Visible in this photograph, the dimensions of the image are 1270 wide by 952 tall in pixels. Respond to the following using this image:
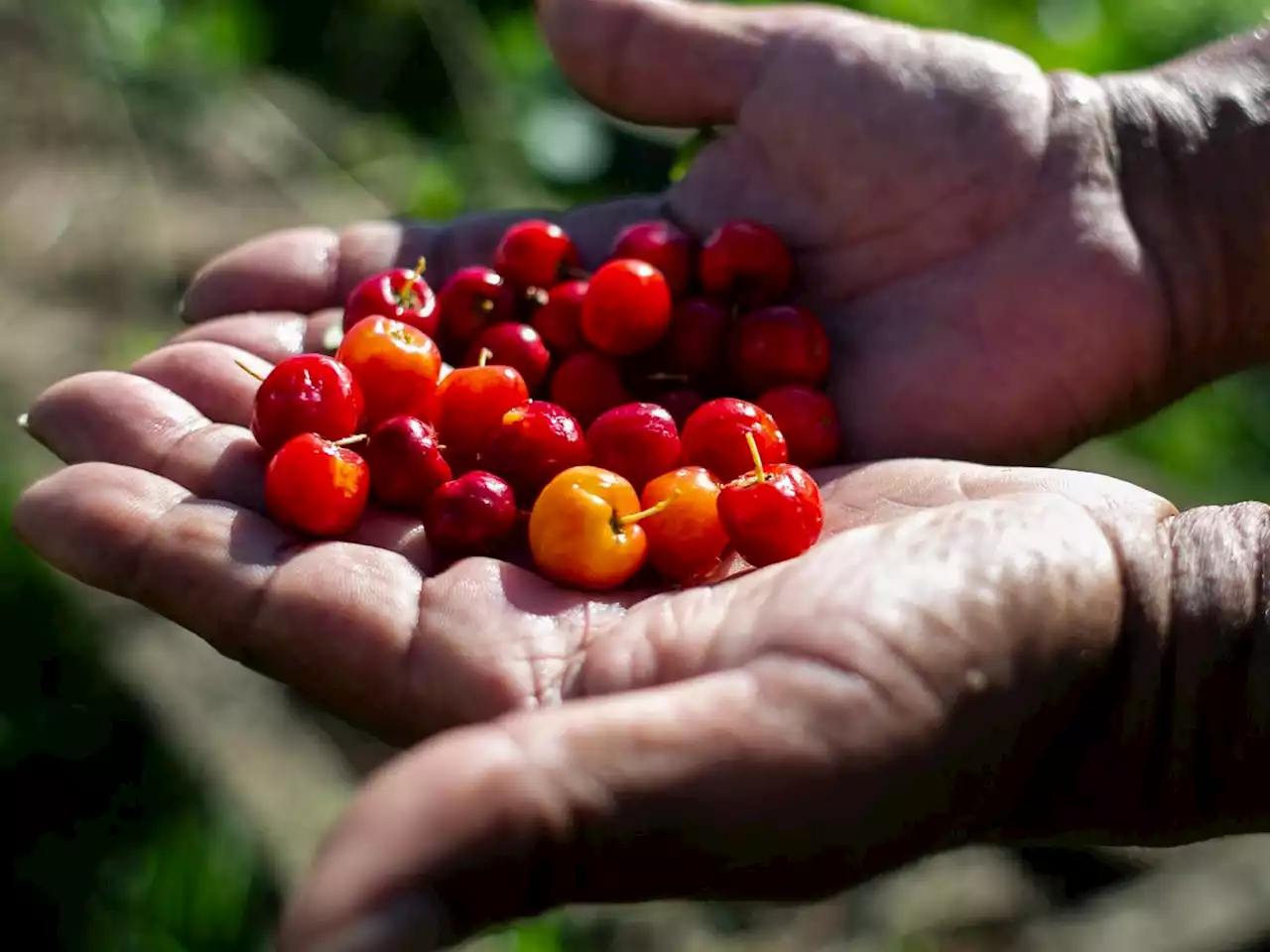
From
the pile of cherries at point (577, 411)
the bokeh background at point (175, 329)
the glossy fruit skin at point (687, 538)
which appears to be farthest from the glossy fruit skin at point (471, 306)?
the bokeh background at point (175, 329)

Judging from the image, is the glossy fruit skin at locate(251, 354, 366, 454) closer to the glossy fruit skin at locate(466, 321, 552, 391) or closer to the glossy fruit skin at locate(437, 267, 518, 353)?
the glossy fruit skin at locate(466, 321, 552, 391)

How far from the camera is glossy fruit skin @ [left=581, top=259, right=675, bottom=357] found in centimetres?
292

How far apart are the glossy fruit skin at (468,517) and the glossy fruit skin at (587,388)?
1.65ft

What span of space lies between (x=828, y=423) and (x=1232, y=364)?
1299 millimetres

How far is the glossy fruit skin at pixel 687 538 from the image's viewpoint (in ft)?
7.82

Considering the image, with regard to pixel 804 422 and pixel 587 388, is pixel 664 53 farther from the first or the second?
pixel 804 422

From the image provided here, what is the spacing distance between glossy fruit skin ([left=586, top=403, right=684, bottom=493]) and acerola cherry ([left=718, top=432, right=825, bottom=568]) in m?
0.28

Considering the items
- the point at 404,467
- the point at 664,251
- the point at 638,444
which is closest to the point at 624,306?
the point at 664,251

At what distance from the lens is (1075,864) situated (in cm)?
360

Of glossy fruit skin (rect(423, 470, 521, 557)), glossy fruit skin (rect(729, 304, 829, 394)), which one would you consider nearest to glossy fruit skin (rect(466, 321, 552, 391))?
glossy fruit skin (rect(729, 304, 829, 394))

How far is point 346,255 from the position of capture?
11.1ft

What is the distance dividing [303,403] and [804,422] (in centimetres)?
100

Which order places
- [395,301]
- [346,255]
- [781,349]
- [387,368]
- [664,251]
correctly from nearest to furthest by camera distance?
1. [387,368]
2. [781,349]
3. [395,301]
4. [664,251]
5. [346,255]

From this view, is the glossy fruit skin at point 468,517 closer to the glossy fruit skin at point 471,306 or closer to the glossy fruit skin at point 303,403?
the glossy fruit skin at point 303,403
